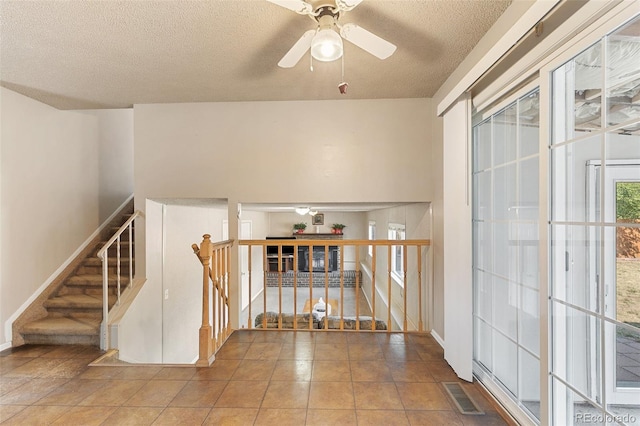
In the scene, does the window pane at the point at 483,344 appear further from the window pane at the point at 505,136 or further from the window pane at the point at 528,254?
the window pane at the point at 505,136

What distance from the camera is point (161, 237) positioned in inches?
143

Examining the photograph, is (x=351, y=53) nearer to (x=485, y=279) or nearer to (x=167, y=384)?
(x=485, y=279)

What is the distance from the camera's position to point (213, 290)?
9.07 ft

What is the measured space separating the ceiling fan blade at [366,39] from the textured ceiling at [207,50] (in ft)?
0.97

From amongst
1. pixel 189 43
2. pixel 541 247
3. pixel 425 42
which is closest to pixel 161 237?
pixel 189 43

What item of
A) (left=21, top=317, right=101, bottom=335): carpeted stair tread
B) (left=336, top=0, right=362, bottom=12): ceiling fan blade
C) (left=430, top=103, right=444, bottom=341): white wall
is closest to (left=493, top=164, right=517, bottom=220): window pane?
(left=430, top=103, right=444, bottom=341): white wall

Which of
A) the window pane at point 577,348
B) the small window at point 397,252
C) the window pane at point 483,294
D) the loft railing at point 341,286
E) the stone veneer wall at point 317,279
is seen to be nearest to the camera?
the window pane at point 577,348

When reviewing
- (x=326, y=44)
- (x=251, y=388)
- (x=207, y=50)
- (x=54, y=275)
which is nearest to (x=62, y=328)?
(x=54, y=275)

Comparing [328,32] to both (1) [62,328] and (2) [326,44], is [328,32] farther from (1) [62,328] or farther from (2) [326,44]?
(1) [62,328]

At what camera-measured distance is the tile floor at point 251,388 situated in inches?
71.6

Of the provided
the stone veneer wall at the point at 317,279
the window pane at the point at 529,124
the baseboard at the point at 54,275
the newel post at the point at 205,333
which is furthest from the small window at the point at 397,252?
the baseboard at the point at 54,275

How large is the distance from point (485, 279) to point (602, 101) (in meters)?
1.33

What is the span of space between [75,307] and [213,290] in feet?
5.65

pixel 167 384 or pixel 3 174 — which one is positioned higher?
pixel 3 174
